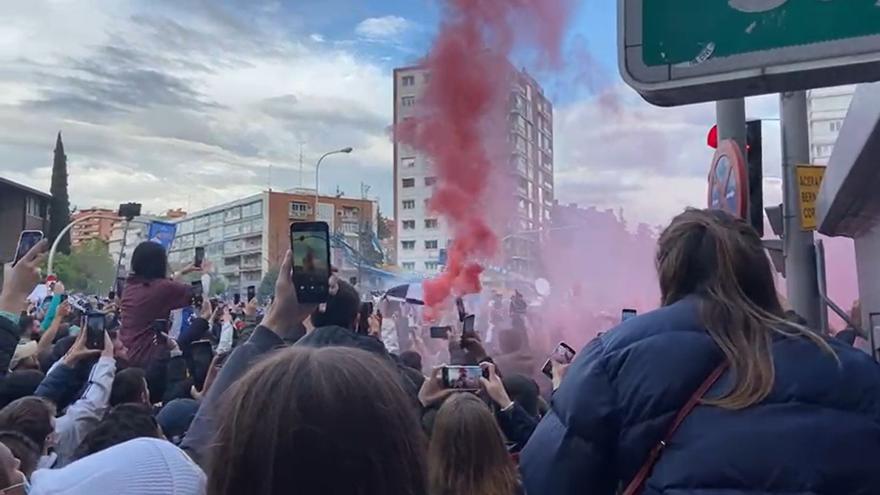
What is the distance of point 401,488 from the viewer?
143cm

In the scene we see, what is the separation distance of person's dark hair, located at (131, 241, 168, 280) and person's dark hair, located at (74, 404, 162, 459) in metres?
3.65

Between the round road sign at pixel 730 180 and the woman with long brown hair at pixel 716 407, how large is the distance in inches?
72.6

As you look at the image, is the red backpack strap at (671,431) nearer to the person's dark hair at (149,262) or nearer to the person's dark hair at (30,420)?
the person's dark hair at (30,420)

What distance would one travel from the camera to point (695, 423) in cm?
212

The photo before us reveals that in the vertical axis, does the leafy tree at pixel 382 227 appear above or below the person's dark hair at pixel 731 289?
above

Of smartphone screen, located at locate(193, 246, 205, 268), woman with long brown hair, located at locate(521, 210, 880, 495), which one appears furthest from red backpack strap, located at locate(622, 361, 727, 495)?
smartphone screen, located at locate(193, 246, 205, 268)

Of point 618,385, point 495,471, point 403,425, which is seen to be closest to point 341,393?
point 403,425

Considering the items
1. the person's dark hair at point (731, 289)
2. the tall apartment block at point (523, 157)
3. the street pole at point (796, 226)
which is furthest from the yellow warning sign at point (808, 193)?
the tall apartment block at point (523, 157)

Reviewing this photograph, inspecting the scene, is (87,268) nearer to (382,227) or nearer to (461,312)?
(382,227)

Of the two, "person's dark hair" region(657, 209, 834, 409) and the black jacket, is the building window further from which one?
"person's dark hair" region(657, 209, 834, 409)

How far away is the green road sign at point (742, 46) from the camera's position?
2.14m

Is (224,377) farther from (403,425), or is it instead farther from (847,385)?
(847,385)

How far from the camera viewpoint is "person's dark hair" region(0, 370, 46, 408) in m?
5.11

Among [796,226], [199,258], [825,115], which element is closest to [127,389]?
[199,258]
